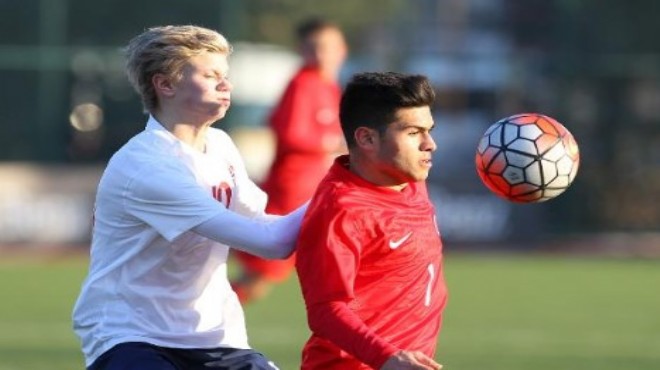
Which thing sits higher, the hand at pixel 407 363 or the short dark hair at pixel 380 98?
the short dark hair at pixel 380 98

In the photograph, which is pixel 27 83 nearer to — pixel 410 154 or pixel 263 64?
pixel 263 64

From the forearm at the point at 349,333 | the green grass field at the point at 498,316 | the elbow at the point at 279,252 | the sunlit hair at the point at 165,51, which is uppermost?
the sunlit hair at the point at 165,51

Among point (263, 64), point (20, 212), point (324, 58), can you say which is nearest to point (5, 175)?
point (20, 212)

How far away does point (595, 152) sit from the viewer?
19.9 meters

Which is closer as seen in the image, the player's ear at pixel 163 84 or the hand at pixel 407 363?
the hand at pixel 407 363

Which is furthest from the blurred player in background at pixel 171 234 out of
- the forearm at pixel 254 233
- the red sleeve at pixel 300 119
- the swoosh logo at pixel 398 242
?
the red sleeve at pixel 300 119

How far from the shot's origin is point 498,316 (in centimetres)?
1295

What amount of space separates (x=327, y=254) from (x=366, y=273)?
0.23 metres

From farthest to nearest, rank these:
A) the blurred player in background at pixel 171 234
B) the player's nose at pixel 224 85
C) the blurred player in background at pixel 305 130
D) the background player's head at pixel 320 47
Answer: the background player's head at pixel 320 47, the blurred player in background at pixel 305 130, the player's nose at pixel 224 85, the blurred player in background at pixel 171 234

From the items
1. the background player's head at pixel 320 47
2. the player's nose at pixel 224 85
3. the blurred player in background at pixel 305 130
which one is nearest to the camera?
the player's nose at pixel 224 85

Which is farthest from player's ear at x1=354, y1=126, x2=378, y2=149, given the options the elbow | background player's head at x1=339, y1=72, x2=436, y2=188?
the elbow

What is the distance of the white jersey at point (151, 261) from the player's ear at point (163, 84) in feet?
0.41

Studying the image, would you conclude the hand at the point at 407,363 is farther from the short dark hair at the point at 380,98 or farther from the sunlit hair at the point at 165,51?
the sunlit hair at the point at 165,51

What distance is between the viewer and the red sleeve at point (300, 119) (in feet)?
39.0
